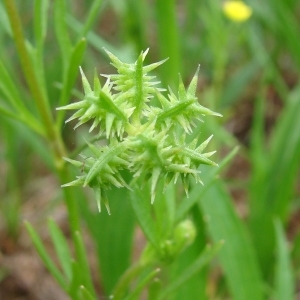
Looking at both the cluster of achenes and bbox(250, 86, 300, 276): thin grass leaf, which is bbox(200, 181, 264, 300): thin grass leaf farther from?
the cluster of achenes

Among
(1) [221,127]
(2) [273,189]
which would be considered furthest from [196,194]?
(1) [221,127]

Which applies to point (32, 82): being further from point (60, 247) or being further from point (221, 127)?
point (221, 127)

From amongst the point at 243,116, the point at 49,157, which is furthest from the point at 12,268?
the point at 243,116

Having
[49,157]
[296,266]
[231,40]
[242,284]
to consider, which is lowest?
[296,266]

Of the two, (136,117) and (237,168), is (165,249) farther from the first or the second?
(237,168)

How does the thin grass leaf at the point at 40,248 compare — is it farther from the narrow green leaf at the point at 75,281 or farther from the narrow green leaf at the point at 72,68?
the narrow green leaf at the point at 72,68

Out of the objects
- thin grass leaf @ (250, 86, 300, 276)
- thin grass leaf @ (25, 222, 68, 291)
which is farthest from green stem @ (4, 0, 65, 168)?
thin grass leaf @ (250, 86, 300, 276)
